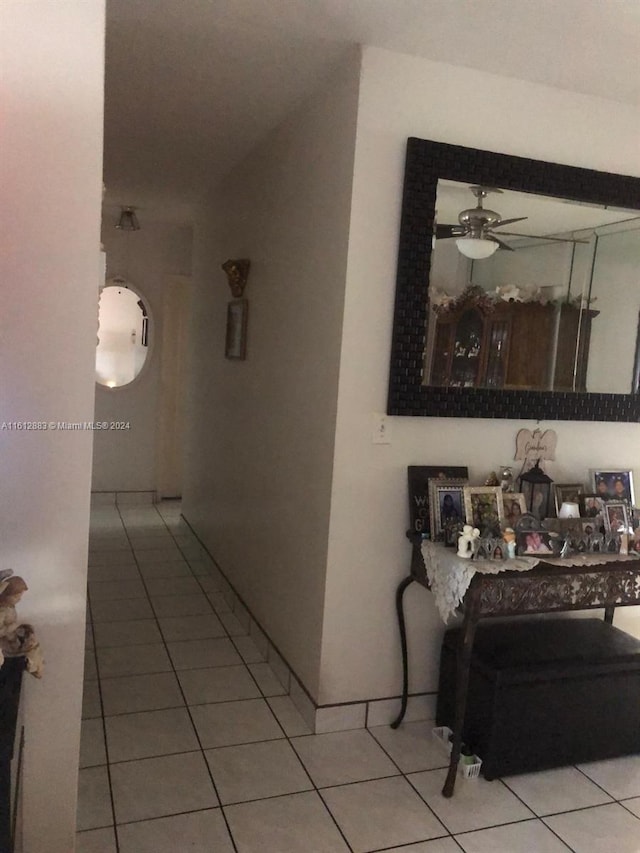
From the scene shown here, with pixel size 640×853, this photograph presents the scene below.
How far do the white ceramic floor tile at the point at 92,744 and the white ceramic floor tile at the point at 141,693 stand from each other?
0.28 feet

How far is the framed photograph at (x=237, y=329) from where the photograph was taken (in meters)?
3.53

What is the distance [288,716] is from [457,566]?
97cm

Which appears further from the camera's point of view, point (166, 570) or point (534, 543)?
point (166, 570)

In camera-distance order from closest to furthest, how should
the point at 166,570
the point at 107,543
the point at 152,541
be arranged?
the point at 166,570
the point at 107,543
the point at 152,541

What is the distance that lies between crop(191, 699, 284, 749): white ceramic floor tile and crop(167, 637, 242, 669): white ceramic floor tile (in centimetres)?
34

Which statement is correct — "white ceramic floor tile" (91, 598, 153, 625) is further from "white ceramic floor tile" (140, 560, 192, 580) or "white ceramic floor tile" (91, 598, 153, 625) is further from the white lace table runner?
the white lace table runner

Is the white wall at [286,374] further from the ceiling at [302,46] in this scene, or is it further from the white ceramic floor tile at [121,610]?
the white ceramic floor tile at [121,610]

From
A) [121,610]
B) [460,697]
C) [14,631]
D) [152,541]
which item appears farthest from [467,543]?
[152,541]

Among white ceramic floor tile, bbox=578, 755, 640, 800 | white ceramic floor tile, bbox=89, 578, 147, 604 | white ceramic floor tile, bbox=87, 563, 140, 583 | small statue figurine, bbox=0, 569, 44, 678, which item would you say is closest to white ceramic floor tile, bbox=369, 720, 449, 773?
white ceramic floor tile, bbox=578, 755, 640, 800

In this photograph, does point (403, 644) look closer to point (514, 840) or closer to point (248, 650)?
point (514, 840)

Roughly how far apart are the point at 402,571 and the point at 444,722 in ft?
1.89

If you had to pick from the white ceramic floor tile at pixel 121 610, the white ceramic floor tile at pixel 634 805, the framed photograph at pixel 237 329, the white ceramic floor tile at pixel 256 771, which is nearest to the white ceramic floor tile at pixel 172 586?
the white ceramic floor tile at pixel 121 610

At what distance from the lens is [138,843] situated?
1.89m

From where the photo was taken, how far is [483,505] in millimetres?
2354
